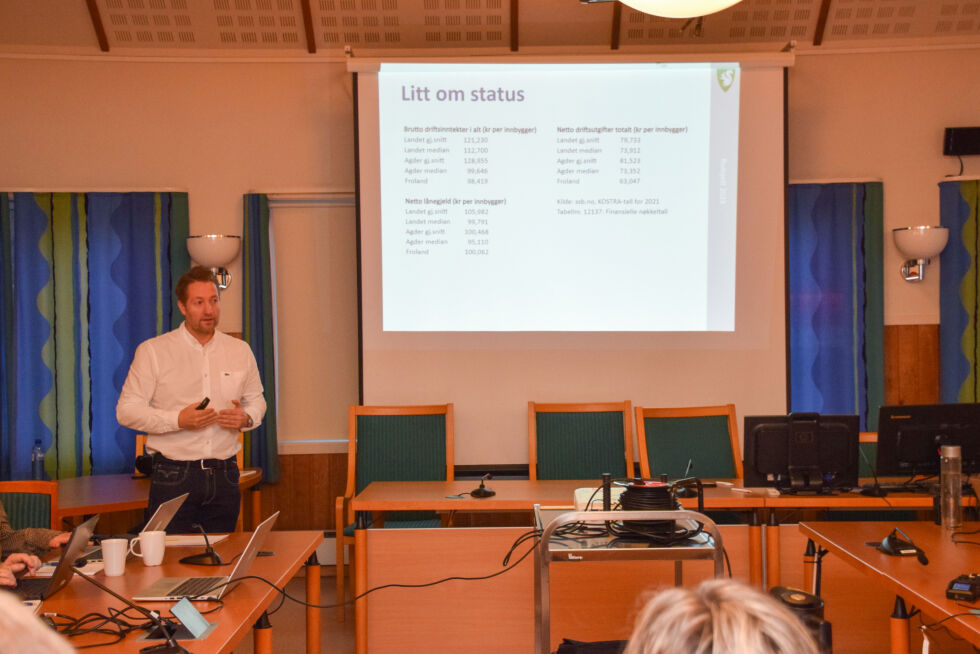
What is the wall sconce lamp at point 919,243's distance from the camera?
477 centimetres

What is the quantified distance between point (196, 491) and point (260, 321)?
71.4 inches

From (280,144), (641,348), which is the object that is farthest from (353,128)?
(641,348)

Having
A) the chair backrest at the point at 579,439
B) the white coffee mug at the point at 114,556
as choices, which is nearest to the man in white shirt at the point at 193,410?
the white coffee mug at the point at 114,556

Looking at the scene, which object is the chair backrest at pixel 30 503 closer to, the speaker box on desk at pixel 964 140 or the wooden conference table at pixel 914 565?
the wooden conference table at pixel 914 565

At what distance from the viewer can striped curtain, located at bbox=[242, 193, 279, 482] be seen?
4.88 meters

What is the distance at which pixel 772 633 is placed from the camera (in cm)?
79

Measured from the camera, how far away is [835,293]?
195 inches

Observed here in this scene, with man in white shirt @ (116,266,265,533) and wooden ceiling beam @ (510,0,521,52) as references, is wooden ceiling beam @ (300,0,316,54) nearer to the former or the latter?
wooden ceiling beam @ (510,0,521,52)

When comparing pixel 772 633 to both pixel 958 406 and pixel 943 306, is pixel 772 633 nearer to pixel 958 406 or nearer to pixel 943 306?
pixel 958 406

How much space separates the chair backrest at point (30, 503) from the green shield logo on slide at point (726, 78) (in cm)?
377

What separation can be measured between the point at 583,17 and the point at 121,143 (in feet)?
9.15

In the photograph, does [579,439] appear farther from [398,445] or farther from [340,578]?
[340,578]

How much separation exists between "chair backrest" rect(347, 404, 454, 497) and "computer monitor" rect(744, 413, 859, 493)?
1606 mm

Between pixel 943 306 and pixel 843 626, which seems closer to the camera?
pixel 843 626
